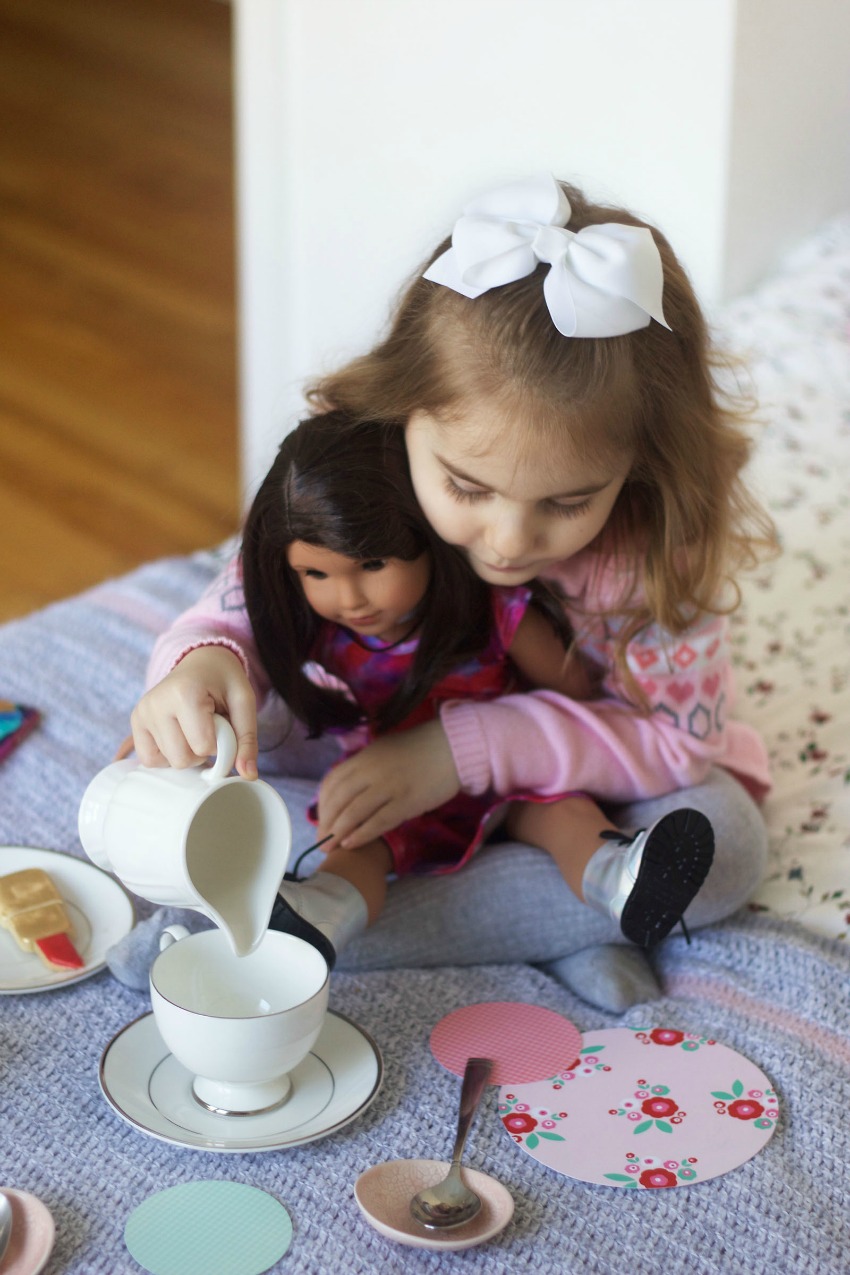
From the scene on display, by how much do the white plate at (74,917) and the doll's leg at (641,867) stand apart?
351 millimetres

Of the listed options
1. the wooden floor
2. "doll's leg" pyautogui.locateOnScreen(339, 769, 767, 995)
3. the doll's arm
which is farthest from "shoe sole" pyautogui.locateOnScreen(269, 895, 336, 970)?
A: the wooden floor

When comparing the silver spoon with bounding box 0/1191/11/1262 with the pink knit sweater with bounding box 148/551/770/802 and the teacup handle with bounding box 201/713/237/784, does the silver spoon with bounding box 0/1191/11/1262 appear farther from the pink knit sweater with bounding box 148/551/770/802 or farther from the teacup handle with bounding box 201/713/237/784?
the pink knit sweater with bounding box 148/551/770/802

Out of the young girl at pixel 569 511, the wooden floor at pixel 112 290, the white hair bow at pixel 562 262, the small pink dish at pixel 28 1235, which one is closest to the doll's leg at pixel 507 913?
the young girl at pixel 569 511

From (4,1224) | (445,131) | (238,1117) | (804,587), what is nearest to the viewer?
(4,1224)

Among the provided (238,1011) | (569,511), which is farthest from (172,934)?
(569,511)

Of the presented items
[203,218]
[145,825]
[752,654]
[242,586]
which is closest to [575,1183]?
[145,825]

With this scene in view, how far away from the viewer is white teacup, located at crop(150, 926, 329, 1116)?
0.78m

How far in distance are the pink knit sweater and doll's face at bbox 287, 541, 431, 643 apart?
0.10 metres

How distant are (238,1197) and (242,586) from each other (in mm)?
491

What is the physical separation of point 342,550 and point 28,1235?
1.63 feet

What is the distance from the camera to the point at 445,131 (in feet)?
6.66

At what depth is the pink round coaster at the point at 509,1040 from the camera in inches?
36.3

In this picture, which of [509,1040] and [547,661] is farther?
[547,661]

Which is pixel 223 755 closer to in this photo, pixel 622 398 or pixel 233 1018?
pixel 233 1018
